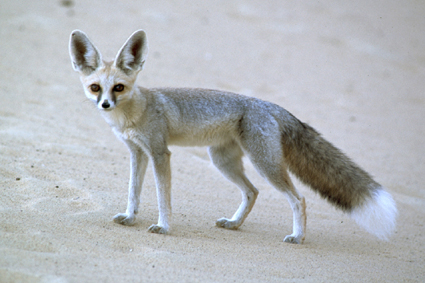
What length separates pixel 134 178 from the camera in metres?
4.68

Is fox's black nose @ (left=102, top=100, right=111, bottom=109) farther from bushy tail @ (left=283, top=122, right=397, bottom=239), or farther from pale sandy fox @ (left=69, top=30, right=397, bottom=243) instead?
bushy tail @ (left=283, top=122, right=397, bottom=239)

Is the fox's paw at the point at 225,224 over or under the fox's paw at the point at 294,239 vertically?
under

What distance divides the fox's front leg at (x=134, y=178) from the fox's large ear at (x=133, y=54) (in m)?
0.76

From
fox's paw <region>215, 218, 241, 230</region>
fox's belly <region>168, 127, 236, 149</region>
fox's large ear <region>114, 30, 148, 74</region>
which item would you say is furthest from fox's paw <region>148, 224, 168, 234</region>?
fox's large ear <region>114, 30, 148, 74</region>

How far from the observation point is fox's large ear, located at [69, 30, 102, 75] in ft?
14.4

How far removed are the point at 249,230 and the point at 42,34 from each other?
9149 mm

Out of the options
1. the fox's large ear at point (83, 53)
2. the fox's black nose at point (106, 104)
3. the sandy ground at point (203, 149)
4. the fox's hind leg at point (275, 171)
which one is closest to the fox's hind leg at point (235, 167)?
the sandy ground at point (203, 149)

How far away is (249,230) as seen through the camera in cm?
496

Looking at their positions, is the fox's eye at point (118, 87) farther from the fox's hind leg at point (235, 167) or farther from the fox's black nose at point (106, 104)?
the fox's hind leg at point (235, 167)

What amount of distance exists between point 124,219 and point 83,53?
5.50ft

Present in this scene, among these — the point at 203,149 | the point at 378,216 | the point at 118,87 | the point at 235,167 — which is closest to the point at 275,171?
the point at 235,167

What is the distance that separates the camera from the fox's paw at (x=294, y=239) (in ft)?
15.2

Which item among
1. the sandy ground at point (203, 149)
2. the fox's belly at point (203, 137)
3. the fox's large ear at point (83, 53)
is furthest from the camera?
the fox's belly at point (203, 137)

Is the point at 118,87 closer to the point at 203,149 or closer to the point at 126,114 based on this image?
the point at 126,114
